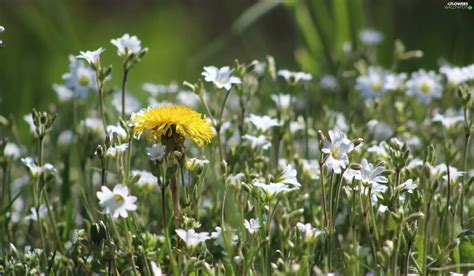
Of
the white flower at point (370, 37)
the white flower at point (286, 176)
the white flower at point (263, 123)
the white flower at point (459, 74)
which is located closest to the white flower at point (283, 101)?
the white flower at point (263, 123)

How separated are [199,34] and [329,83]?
253 cm

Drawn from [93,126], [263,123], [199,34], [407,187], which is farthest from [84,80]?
[199,34]

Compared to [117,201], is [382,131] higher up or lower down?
higher up

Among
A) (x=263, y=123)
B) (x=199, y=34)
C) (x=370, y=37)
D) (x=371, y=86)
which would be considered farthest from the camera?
(x=199, y=34)

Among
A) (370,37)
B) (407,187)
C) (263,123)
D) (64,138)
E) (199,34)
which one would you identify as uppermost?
(199,34)

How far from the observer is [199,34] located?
6230 millimetres

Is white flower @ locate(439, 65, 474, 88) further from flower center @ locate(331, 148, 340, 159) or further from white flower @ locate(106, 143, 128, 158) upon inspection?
white flower @ locate(106, 143, 128, 158)

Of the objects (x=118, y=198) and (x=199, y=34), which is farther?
(x=199, y=34)

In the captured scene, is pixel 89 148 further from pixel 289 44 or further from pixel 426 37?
pixel 289 44

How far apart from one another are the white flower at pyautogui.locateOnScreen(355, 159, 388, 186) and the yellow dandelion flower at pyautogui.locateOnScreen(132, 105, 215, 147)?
1.37 ft

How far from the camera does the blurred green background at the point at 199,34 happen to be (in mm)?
4281

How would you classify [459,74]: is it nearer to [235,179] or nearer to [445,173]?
[445,173]

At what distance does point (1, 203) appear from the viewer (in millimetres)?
2756

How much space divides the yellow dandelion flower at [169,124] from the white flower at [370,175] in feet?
1.37
